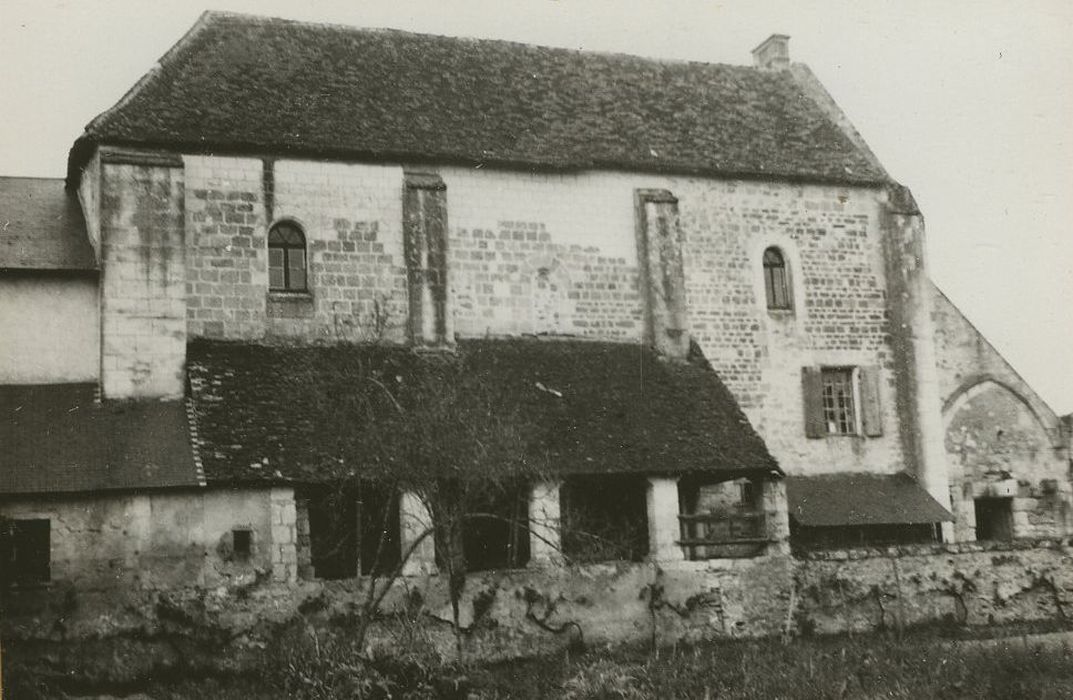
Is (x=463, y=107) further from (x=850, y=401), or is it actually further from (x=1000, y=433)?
(x=1000, y=433)

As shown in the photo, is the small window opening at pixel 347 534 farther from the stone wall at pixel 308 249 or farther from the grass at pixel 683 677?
the grass at pixel 683 677

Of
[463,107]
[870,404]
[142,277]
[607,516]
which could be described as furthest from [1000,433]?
[142,277]

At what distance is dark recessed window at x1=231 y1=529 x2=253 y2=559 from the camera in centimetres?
1772

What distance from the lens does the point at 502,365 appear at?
21.8 m

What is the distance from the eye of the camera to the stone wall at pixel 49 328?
1966cm

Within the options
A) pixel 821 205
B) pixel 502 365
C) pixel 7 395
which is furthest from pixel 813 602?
pixel 7 395

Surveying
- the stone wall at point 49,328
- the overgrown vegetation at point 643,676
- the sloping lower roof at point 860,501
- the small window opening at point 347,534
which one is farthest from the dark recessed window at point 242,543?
the sloping lower roof at point 860,501

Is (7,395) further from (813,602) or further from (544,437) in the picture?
(813,602)

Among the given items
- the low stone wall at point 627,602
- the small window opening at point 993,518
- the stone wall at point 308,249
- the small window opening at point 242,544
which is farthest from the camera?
the small window opening at point 993,518

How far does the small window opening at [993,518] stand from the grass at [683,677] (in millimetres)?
10329

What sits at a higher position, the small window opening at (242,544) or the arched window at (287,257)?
the arched window at (287,257)

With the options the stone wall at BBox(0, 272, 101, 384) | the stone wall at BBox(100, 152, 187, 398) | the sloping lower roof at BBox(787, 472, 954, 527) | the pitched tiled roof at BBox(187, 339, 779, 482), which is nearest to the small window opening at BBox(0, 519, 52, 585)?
the pitched tiled roof at BBox(187, 339, 779, 482)

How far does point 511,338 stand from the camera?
75.0ft

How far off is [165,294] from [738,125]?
39.7 feet
